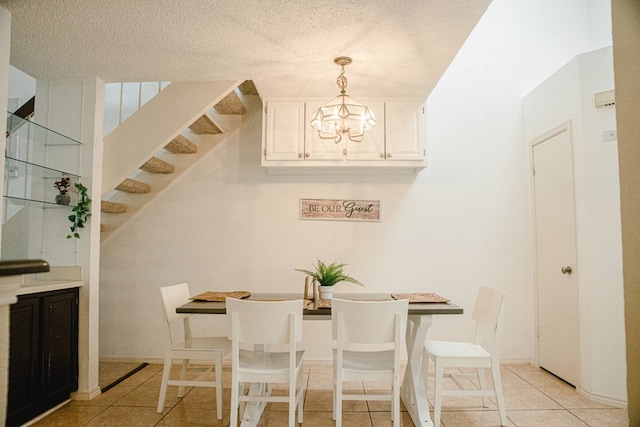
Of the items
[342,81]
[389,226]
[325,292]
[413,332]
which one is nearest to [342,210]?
[389,226]

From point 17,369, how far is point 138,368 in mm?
1571

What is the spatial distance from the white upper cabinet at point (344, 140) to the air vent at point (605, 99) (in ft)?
4.71

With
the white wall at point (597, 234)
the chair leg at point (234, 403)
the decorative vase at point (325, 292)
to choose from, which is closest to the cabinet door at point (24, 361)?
the chair leg at point (234, 403)

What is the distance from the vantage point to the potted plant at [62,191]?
11.5ft

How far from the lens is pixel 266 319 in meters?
2.62

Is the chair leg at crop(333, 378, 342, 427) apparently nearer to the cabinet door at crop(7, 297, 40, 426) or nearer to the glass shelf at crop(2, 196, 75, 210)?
the cabinet door at crop(7, 297, 40, 426)

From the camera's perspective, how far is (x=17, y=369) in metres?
2.86

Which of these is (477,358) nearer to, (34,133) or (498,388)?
(498,388)

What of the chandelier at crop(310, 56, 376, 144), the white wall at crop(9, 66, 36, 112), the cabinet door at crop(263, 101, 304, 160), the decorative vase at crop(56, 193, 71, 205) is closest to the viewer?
the chandelier at crop(310, 56, 376, 144)

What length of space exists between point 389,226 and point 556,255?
63.2 inches

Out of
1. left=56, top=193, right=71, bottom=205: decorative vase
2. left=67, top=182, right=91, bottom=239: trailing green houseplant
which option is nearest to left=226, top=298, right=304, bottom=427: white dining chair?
left=67, top=182, right=91, bottom=239: trailing green houseplant

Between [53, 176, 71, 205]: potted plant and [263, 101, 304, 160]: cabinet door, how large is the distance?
172 cm

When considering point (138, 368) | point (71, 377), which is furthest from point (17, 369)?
point (138, 368)

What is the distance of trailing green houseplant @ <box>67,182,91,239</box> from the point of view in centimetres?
351
